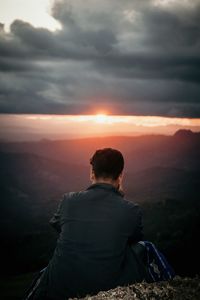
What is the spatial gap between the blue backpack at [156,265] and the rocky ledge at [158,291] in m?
0.21

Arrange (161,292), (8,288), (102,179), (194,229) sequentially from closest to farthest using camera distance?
(161,292) < (102,179) < (8,288) < (194,229)

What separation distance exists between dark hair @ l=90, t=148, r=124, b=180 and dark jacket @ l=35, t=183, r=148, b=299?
285 mm

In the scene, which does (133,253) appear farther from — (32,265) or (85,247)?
(32,265)

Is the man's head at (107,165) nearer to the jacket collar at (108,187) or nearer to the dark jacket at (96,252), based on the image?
the jacket collar at (108,187)

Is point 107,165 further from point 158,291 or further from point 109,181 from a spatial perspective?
point 158,291

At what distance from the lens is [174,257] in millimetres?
136625

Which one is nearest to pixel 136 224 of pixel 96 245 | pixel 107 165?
pixel 96 245

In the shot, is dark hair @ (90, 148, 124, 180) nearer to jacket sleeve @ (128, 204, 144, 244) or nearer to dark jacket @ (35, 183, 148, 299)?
dark jacket @ (35, 183, 148, 299)

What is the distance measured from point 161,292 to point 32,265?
6290 inches

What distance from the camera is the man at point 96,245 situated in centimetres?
483

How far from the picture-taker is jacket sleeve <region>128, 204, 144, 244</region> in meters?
4.96

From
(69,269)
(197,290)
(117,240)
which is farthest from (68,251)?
(197,290)

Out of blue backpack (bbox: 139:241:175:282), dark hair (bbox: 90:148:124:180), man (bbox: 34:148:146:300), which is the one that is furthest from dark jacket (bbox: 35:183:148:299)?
dark hair (bbox: 90:148:124:180)

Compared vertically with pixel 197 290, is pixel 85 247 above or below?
above
